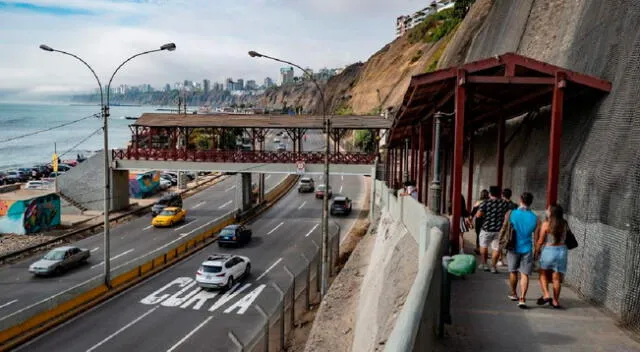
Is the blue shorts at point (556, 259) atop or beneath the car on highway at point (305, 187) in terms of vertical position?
atop

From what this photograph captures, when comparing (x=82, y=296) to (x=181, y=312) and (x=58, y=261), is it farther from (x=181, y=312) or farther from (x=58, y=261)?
(x=58, y=261)

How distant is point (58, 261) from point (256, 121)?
21.1 meters

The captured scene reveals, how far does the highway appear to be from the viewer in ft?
58.7

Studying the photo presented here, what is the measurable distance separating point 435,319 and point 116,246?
29467mm

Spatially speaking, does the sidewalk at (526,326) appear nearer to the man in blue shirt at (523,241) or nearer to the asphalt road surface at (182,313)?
the man in blue shirt at (523,241)

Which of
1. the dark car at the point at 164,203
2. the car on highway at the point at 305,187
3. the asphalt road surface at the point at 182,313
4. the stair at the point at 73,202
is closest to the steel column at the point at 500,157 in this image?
the asphalt road surface at the point at 182,313

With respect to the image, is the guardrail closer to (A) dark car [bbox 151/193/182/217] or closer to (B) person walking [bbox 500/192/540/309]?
(B) person walking [bbox 500/192/540/309]

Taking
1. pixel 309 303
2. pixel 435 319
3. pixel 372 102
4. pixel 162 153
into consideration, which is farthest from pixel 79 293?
pixel 372 102

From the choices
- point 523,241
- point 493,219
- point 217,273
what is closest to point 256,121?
point 217,273

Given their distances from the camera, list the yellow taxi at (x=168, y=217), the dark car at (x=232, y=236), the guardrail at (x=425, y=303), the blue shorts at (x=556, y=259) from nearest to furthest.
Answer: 1. the guardrail at (x=425, y=303)
2. the blue shorts at (x=556, y=259)
3. the dark car at (x=232, y=236)
4. the yellow taxi at (x=168, y=217)

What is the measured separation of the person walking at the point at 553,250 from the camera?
823cm

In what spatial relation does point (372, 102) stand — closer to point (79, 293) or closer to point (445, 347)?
point (79, 293)

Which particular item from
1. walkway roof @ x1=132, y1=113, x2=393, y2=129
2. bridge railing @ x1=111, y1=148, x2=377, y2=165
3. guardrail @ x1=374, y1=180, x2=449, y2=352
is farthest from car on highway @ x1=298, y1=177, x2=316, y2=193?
guardrail @ x1=374, y1=180, x2=449, y2=352

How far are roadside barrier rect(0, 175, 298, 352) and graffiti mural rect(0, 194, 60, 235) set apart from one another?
31.7 ft
